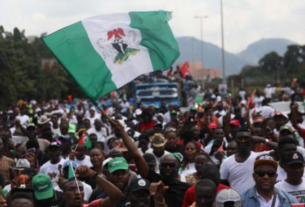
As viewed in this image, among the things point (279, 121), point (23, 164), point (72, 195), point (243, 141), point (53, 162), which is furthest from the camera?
point (279, 121)

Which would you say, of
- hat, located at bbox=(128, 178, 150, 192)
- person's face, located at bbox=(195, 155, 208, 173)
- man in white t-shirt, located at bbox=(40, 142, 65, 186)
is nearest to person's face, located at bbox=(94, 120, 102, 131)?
man in white t-shirt, located at bbox=(40, 142, 65, 186)

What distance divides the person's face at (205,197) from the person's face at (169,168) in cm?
121

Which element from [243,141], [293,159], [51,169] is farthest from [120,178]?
[51,169]

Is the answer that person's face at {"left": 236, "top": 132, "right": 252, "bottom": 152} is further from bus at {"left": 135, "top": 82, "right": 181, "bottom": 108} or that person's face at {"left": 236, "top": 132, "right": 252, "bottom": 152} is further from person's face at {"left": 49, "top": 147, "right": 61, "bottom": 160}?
bus at {"left": 135, "top": 82, "right": 181, "bottom": 108}

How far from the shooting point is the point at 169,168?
6.89m

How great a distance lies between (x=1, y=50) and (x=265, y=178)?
30.3 m

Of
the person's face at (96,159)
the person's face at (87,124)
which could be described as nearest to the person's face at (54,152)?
the person's face at (96,159)

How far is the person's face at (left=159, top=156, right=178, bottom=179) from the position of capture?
6887 mm

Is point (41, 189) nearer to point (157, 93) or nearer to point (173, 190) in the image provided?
point (173, 190)

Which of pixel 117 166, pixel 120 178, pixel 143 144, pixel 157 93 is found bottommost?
pixel 157 93

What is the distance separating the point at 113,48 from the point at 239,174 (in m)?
2.07

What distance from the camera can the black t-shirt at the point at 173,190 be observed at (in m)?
6.78

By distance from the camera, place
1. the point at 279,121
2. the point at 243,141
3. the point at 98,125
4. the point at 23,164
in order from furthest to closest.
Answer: the point at 98,125
the point at 279,121
the point at 23,164
the point at 243,141

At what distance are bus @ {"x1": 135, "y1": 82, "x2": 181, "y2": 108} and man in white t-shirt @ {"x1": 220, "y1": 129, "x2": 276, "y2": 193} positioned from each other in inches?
833
